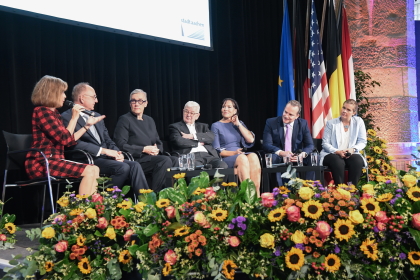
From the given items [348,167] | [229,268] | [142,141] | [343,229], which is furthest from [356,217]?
[348,167]

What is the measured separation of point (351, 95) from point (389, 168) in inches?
45.4

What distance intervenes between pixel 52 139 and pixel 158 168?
1004mm

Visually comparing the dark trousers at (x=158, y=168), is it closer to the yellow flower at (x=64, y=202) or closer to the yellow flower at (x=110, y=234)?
the yellow flower at (x=64, y=202)

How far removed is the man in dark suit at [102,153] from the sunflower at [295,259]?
220 centimetres

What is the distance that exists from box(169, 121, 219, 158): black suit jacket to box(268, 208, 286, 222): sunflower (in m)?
2.94

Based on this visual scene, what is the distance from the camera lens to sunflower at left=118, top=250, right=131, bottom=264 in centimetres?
156

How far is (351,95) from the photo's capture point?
587cm

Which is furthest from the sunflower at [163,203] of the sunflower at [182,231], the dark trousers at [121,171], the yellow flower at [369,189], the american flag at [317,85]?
the american flag at [317,85]

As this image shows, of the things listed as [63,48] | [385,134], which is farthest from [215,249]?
[385,134]

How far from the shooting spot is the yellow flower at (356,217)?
4.45 ft

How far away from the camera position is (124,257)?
5.18 ft

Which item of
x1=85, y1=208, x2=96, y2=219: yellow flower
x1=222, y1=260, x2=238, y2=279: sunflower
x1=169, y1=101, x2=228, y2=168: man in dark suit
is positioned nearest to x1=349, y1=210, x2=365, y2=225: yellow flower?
x1=222, y1=260, x2=238, y2=279: sunflower

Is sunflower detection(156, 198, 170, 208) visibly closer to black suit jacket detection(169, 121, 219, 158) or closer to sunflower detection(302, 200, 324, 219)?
sunflower detection(302, 200, 324, 219)

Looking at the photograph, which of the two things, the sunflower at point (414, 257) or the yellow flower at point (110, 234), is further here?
the yellow flower at point (110, 234)
